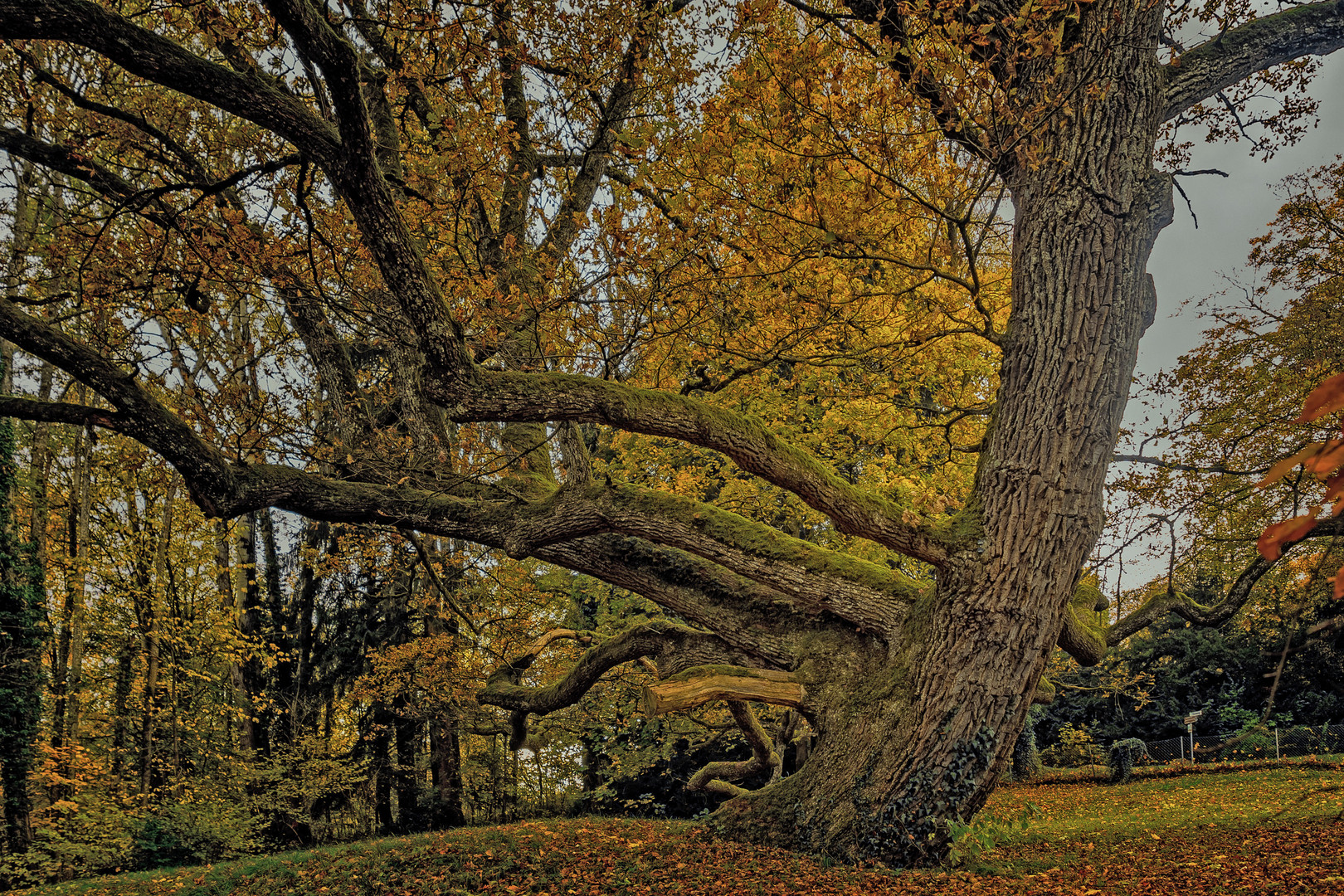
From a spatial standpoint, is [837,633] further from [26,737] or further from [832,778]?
[26,737]

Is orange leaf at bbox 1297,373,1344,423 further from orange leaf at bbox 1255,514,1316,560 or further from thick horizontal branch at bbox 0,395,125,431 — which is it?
thick horizontal branch at bbox 0,395,125,431

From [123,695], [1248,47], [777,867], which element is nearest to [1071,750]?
[777,867]

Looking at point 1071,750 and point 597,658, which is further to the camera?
point 1071,750

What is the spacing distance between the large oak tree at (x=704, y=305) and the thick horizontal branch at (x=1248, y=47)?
2 cm

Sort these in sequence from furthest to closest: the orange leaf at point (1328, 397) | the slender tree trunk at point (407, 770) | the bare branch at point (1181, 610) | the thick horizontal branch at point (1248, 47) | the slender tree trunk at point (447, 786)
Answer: the slender tree trunk at point (407, 770) → the slender tree trunk at point (447, 786) → the bare branch at point (1181, 610) → the thick horizontal branch at point (1248, 47) → the orange leaf at point (1328, 397)

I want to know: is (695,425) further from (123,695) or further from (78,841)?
(123,695)

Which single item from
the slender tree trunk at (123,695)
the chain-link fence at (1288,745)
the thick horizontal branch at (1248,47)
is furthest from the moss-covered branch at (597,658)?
the chain-link fence at (1288,745)

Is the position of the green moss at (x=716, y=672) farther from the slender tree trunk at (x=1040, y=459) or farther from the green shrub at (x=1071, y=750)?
the green shrub at (x=1071, y=750)

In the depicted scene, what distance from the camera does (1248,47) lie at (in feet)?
19.9

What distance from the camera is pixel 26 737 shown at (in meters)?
11.3

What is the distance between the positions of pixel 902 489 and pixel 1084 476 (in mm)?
6351

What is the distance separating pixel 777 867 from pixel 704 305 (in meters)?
4.64

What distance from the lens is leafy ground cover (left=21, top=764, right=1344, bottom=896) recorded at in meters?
4.83

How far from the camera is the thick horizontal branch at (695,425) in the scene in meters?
5.09
